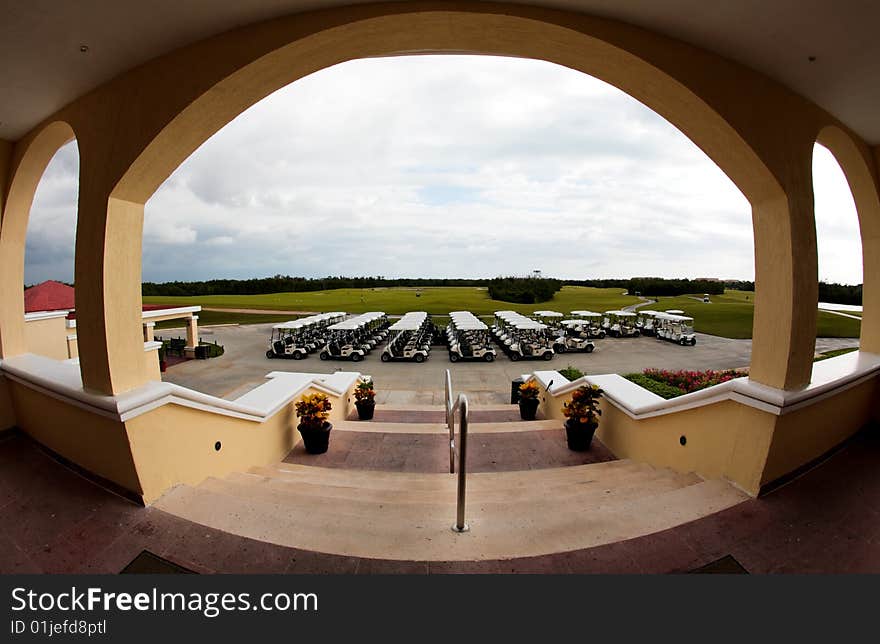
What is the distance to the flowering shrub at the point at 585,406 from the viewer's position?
451 centimetres

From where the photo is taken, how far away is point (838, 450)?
10.4 feet

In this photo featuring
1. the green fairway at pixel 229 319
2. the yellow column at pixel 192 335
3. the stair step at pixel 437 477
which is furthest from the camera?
the green fairway at pixel 229 319

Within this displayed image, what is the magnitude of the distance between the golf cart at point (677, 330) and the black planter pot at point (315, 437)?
66.3 ft

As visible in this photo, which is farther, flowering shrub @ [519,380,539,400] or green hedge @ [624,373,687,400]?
flowering shrub @ [519,380,539,400]

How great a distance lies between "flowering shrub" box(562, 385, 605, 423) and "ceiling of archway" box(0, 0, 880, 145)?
3493 millimetres

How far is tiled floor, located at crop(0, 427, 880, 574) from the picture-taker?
1.91 meters

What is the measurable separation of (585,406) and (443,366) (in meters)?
10.6

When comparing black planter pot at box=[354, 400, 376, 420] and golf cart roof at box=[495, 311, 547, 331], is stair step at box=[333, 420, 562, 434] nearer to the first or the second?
black planter pot at box=[354, 400, 376, 420]

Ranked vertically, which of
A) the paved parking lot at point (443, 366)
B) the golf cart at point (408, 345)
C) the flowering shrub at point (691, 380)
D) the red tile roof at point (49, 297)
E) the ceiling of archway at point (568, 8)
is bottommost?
the paved parking lot at point (443, 366)

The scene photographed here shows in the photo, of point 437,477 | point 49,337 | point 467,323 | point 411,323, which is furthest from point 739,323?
point 49,337

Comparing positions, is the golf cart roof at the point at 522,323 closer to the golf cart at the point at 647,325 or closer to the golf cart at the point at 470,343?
the golf cart at the point at 470,343

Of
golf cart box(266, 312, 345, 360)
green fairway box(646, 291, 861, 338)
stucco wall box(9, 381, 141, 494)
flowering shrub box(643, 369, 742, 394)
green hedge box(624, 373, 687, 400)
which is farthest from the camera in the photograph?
green fairway box(646, 291, 861, 338)

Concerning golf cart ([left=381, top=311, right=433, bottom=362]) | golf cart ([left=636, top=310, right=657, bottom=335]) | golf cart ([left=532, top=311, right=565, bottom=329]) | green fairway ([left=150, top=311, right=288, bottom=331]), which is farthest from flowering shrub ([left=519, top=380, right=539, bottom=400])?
green fairway ([left=150, top=311, right=288, bottom=331])

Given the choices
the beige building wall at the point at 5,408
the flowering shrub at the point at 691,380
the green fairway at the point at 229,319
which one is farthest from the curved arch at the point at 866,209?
the green fairway at the point at 229,319
